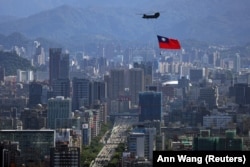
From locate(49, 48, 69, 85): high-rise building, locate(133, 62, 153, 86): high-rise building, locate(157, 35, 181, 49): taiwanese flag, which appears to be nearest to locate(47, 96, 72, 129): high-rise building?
locate(133, 62, 153, 86): high-rise building

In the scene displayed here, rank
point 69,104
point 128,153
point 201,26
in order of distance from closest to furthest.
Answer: point 128,153 < point 69,104 < point 201,26

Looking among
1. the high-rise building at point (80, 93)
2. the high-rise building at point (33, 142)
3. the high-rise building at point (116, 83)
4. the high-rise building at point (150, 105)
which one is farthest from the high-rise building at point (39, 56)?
the high-rise building at point (33, 142)

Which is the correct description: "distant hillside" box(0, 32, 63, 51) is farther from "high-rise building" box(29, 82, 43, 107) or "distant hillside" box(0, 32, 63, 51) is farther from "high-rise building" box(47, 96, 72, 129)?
"high-rise building" box(47, 96, 72, 129)

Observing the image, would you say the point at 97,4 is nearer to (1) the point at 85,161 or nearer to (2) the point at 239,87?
(2) the point at 239,87

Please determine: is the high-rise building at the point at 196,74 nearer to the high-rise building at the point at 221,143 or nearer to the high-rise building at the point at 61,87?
the high-rise building at the point at 61,87

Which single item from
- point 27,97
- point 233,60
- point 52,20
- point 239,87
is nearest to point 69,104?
point 27,97

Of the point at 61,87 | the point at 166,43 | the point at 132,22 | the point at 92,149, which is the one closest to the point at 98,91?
the point at 61,87
